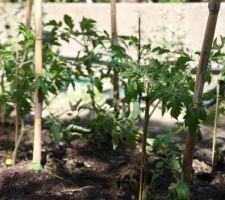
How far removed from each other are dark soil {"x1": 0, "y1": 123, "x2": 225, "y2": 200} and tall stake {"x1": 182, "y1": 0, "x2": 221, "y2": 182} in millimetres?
565

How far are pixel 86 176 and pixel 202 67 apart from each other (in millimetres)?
1266

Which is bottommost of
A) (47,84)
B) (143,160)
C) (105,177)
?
(105,177)

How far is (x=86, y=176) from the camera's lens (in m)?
3.01

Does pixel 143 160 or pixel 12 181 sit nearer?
pixel 143 160

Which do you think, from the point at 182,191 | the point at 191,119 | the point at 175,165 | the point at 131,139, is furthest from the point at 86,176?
the point at 191,119

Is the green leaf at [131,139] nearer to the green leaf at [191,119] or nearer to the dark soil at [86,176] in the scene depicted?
the dark soil at [86,176]

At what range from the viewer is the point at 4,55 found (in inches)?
119

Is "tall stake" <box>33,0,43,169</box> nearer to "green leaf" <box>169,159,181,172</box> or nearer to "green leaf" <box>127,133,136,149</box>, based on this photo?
"green leaf" <box>127,133,136,149</box>

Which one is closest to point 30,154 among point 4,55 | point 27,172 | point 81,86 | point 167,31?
point 27,172

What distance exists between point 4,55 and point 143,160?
3.89ft

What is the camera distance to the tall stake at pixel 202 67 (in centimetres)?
194

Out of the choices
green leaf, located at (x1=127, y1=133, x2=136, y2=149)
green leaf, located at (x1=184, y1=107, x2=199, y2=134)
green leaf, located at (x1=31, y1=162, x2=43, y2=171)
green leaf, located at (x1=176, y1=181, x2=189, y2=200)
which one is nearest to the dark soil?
green leaf, located at (x1=31, y1=162, x2=43, y2=171)

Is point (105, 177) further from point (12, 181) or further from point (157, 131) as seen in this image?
point (157, 131)

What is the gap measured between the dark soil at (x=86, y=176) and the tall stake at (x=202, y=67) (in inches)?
22.2
